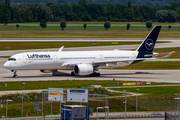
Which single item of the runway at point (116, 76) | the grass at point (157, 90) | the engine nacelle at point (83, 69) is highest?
the engine nacelle at point (83, 69)

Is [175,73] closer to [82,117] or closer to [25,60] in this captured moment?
[25,60]

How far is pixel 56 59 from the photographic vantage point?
74.6 metres

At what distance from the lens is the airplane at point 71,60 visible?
2847 inches

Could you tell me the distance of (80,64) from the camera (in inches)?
2965

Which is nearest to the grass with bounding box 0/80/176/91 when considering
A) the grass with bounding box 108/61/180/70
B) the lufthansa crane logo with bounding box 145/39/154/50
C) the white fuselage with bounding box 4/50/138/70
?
the white fuselage with bounding box 4/50/138/70

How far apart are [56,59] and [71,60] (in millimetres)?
3443

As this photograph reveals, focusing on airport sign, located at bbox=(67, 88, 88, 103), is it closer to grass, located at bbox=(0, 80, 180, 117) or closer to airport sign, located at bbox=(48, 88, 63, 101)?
airport sign, located at bbox=(48, 88, 63, 101)

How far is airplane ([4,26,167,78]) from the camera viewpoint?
72.3 m

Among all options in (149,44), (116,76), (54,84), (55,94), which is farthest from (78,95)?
(149,44)

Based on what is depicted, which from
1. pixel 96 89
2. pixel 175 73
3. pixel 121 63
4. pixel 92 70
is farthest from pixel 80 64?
pixel 175 73

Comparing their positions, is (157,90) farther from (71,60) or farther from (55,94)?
(55,94)

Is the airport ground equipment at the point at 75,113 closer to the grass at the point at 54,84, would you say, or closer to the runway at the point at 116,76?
the grass at the point at 54,84

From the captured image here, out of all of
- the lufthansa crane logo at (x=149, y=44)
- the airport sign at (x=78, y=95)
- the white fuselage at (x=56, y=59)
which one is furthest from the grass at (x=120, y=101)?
the lufthansa crane logo at (x=149, y=44)

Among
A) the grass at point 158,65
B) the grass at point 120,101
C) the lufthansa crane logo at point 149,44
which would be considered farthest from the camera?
the grass at point 158,65
